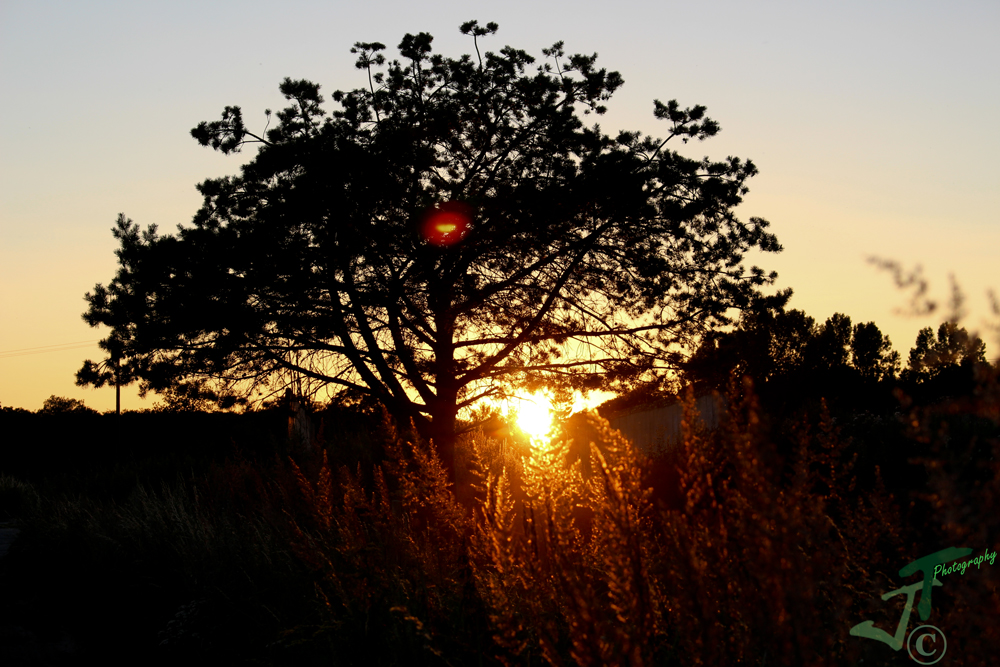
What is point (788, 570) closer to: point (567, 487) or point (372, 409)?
point (567, 487)

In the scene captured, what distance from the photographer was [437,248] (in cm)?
996

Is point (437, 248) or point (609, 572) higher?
point (437, 248)

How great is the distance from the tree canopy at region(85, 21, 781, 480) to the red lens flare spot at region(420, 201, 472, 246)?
0.02 meters

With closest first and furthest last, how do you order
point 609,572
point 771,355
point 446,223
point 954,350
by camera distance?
point 954,350 < point 609,572 < point 446,223 < point 771,355

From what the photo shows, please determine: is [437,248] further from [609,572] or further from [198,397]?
[609,572]

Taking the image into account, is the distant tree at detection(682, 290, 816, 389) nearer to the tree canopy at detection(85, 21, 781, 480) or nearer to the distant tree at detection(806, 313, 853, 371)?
the tree canopy at detection(85, 21, 781, 480)

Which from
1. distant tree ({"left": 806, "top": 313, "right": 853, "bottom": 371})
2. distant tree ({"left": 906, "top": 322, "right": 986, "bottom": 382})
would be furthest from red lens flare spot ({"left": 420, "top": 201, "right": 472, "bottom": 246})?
distant tree ({"left": 806, "top": 313, "right": 853, "bottom": 371})

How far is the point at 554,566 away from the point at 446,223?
24.5 feet

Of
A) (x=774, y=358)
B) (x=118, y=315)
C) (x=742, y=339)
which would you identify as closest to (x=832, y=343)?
(x=774, y=358)

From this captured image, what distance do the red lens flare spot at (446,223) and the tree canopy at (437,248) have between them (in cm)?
2

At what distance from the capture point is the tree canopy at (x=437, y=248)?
9922 millimetres

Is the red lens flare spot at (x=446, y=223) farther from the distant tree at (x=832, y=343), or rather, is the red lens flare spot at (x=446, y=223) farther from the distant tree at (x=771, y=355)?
the distant tree at (x=832, y=343)

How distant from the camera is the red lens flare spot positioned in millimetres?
9602

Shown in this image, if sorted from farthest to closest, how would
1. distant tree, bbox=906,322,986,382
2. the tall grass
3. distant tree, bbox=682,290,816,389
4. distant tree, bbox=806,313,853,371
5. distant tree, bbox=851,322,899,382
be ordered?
distant tree, bbox=851,322,899,382 < distant tree, bbox=806,313,853,371 < distant tree, bbox=682,290,816,389 < the tall grass < distant tree, bbox=906,322,986,382
